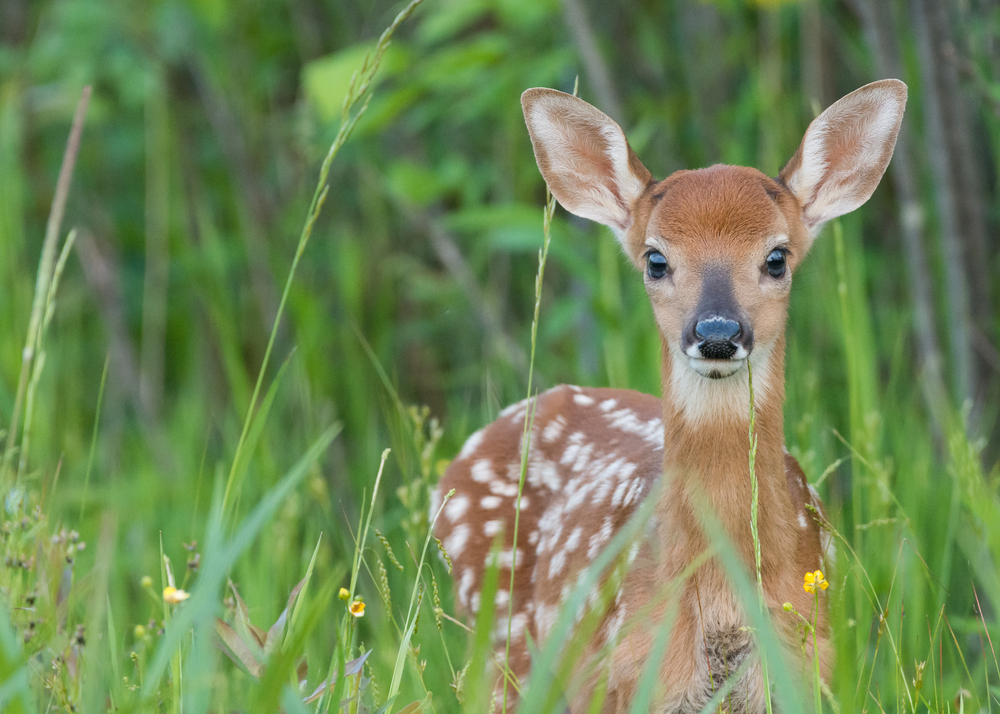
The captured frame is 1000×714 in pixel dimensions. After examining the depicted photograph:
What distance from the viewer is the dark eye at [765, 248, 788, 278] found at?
7.97 ft

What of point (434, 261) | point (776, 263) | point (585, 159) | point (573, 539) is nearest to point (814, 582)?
point (776, 263)

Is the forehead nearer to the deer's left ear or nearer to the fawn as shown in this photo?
the fawn

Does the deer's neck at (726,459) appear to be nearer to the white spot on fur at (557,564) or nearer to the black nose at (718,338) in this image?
the black nose at (718,338)

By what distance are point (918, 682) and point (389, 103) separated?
2535 millimetres

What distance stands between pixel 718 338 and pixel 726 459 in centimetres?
29

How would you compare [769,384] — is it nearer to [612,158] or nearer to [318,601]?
[612,158]

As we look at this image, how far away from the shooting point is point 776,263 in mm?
2445

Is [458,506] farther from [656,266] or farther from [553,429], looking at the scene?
[656,266]

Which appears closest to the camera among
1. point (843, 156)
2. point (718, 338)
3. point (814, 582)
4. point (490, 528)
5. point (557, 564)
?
point (814, 582)

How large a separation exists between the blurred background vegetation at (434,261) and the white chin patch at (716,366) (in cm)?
40

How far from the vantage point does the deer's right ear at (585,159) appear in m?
2.65

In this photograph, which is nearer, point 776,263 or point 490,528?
point 776,263

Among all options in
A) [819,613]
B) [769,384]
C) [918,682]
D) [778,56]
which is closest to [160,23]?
[778,56]

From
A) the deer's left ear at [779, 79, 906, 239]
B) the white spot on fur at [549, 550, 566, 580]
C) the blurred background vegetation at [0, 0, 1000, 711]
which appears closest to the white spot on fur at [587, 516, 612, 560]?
the white spot on fur at [549, 550, 566, 580]
